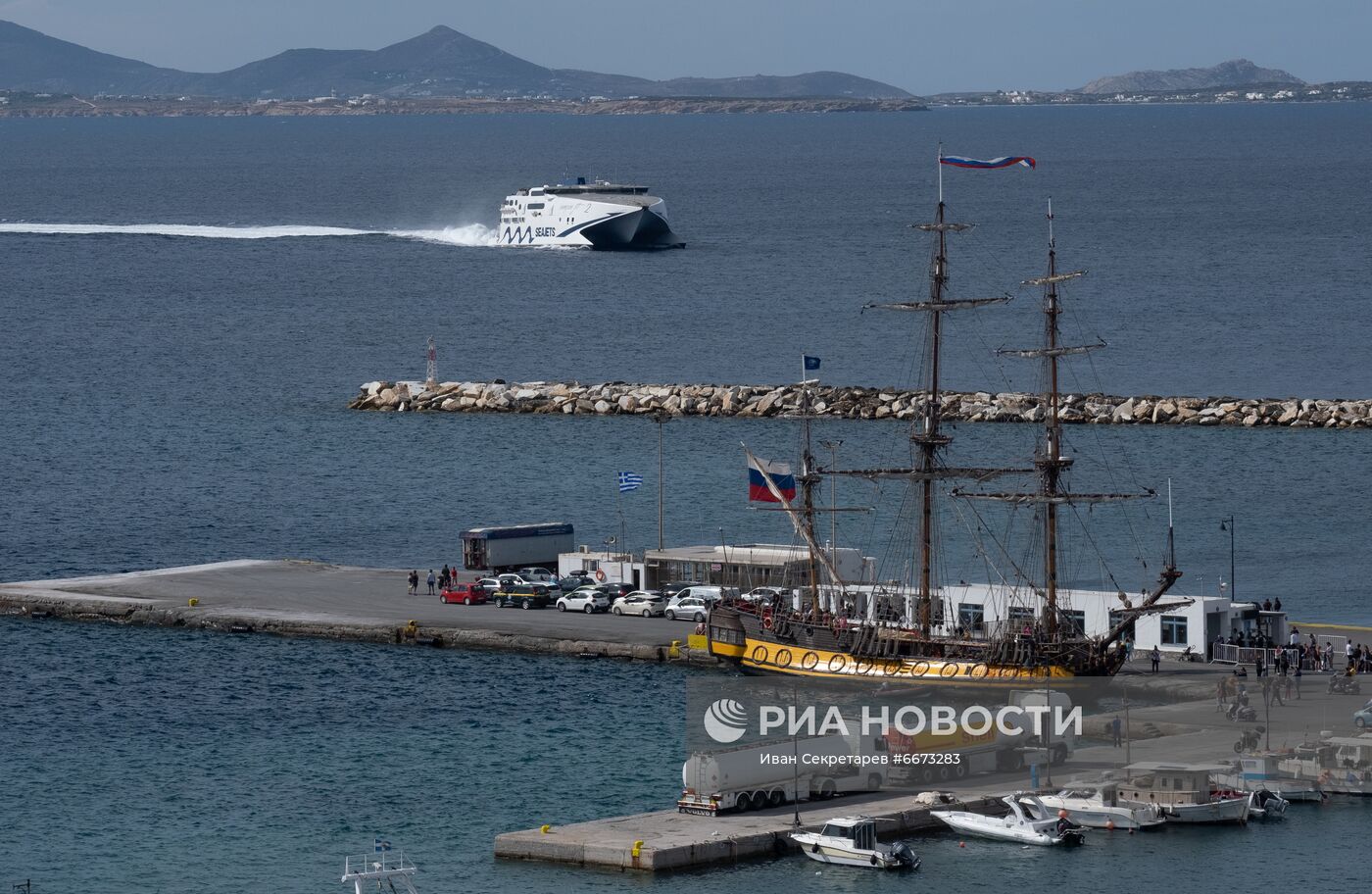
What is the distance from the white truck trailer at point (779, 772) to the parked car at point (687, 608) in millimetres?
17208

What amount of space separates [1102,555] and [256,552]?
26.0 metres

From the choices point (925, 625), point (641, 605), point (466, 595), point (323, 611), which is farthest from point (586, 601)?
point (925, 625)

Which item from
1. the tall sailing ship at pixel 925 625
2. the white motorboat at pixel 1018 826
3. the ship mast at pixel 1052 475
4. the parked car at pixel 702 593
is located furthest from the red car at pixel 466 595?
the white motorboat at pixel 1018 826

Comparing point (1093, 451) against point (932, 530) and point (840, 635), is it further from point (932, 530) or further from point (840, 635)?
point (840, 635)

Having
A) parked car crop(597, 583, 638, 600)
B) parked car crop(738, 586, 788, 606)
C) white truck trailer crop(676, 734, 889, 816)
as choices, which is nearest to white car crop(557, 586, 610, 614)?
parked car crop(597, 583, 638, 600)

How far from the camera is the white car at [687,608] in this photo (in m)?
59.4

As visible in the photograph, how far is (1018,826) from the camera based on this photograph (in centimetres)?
3997

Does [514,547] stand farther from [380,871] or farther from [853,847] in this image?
[380,871]

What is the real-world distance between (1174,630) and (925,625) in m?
5.70

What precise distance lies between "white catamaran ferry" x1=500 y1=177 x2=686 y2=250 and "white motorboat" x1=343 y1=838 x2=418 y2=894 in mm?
135190

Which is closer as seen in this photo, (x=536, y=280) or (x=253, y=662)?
(x=253, y=662)

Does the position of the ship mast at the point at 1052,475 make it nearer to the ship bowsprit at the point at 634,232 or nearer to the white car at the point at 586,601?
the white car at the point at 586,601

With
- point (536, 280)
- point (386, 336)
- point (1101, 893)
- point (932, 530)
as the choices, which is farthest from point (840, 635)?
point (536, 280)

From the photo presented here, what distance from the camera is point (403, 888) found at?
3684 centimetres
